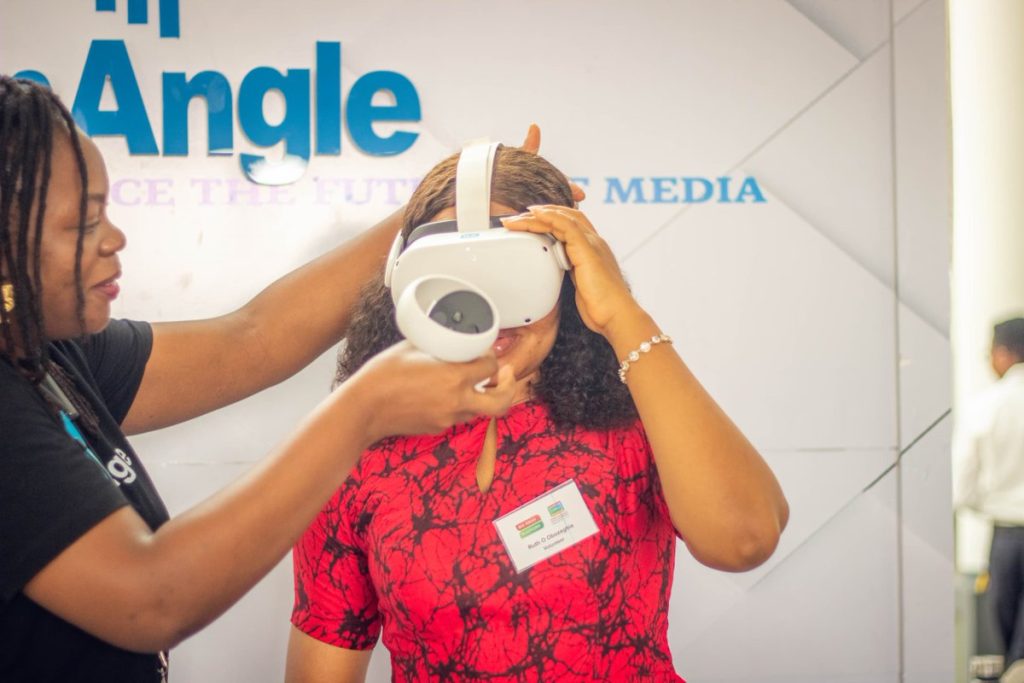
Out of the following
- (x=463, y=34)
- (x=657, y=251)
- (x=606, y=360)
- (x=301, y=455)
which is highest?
(x=463, y=34)

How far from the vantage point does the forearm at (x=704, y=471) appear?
1267 mm

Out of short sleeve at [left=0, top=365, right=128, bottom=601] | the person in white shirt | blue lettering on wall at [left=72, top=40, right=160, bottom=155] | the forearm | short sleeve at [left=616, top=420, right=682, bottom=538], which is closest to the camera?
short sleeve at [left=0, top=365, right=128, bottom=601]

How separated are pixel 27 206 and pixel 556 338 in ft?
2.73

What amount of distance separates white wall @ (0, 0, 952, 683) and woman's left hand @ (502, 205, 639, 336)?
129cm

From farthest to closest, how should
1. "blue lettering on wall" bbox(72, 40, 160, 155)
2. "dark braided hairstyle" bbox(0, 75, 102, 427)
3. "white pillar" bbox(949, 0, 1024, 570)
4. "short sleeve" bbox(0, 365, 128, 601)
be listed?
"white pillar" bbox(949, 0, 1024, 570), "blue lettering on wall" bbox(72, 40, 160, 155), "dark braided hairstyle" bbox(0, 75, 102, 427), "short sleeve" bbox(0, 365, 128, 601)

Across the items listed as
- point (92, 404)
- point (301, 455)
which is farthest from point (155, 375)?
point (301, 455)

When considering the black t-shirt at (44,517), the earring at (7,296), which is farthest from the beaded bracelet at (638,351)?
the earring at (7,296)

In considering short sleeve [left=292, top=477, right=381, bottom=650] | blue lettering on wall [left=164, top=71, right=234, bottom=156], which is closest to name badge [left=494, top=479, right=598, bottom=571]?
short sleeve [left=292, top=477, right=381, bottom=650]

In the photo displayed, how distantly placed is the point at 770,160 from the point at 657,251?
42cm

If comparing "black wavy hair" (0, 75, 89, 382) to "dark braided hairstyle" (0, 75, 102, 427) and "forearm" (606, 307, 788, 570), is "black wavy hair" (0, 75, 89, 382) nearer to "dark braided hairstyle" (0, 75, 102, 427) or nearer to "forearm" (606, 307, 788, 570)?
"dark braided hairstyle" (0, 75, 102, 427)

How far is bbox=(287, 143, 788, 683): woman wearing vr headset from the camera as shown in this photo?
130 centimetres

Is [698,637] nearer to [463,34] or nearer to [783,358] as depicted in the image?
[783,358]

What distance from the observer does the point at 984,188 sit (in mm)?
5008

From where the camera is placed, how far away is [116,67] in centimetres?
249
